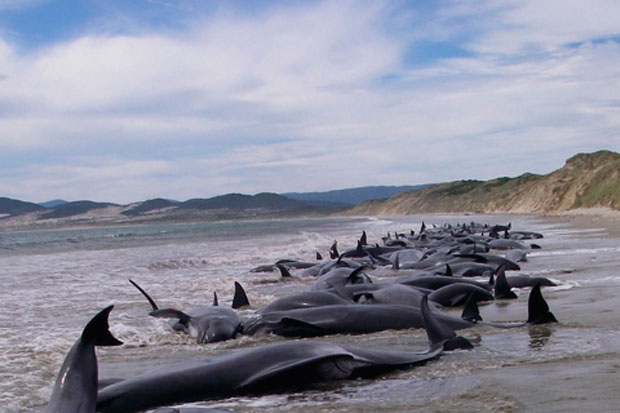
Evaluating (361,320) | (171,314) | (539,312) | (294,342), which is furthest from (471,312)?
(171,314)

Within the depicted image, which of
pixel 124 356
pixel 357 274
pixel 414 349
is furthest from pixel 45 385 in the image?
pixel 357 274

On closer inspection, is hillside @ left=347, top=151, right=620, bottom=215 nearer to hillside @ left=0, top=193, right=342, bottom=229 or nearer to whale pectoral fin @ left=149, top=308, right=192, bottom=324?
hillside @ left=0, top=193, right=342, bottom=229

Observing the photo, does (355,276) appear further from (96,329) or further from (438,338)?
(96,329)

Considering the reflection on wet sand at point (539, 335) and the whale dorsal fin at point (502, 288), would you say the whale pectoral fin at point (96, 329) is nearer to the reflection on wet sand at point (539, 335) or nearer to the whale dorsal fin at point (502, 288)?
the reflection on wet sand at point (539, 335)

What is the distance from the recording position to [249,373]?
3.96m

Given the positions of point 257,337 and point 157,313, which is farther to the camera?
point 157,313

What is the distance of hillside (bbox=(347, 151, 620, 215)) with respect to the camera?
52275mm

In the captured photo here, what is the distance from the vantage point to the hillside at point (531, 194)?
52.3 m

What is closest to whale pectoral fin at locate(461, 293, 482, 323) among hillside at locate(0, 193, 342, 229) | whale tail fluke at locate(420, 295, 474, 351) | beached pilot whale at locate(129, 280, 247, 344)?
whale tail fluke at locate(420, 295, 474, 351)

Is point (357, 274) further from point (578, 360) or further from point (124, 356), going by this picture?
point (578, 360)

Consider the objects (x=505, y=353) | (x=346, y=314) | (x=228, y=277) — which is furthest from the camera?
(x=228, y=277)

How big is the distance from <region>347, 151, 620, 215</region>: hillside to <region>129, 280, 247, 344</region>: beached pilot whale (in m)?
40.7

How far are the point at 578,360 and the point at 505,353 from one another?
1.86 ft

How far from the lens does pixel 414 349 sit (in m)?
5.19
